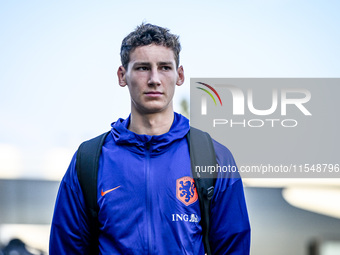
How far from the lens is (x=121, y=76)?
3004mm

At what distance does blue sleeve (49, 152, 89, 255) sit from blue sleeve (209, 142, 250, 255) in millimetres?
730

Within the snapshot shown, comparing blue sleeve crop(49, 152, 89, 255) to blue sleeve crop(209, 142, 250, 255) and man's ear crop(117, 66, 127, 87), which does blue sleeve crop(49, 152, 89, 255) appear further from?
blue sleeve crop(209, 142, 250, 255)

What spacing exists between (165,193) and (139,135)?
1.23 feet

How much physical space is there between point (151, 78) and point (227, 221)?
916 millimetres

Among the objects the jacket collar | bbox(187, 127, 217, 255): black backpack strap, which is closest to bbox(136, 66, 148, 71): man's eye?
the jacket collar

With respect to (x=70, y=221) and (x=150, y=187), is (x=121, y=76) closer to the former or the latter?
(x=150, y=187)

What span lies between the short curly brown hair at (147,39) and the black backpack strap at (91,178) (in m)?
0.56

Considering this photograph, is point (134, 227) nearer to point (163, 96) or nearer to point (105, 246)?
point (105, 246)

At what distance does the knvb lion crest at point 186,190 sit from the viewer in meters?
2.68

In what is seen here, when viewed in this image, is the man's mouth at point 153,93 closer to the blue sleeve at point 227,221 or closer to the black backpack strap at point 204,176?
the black backpack strap at point 204,176

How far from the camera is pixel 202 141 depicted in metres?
2.84

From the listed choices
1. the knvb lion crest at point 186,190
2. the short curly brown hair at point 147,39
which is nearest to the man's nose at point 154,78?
the short curly brown hair at point 147,39

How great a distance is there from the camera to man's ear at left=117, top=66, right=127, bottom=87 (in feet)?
9.79

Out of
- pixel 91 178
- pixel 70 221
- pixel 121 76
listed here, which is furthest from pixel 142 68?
pixel 70 221
